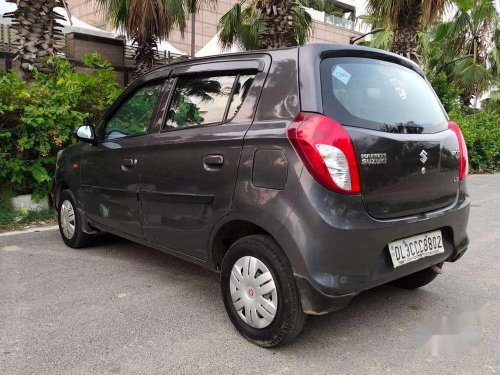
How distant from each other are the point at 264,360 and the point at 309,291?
52cm

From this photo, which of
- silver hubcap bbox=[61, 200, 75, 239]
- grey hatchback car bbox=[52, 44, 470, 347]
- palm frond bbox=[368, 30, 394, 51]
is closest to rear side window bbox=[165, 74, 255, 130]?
grey hatchback car bbox=[52, 44, 470, 347]

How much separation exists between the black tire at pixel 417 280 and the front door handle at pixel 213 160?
5.71ft

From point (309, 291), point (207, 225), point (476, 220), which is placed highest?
point (207, 225)

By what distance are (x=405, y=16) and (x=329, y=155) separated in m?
11.0

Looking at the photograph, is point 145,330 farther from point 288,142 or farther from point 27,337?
point 288,142

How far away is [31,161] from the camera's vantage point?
5883 mm

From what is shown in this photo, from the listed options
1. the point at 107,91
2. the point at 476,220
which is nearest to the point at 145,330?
the point at 107,91

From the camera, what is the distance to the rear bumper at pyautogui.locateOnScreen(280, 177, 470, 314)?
2387 millimetres

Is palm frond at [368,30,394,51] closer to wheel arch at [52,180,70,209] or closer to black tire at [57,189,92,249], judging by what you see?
wheel arch at [52,180,70,209]

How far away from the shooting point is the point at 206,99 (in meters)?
3.15

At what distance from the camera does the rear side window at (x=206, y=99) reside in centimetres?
294

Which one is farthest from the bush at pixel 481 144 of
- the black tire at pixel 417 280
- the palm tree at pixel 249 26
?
the black tire at pixel 417 280

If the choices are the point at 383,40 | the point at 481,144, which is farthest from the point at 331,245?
the point at 383,40

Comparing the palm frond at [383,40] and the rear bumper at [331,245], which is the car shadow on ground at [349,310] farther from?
the palm frond at [383,40]
